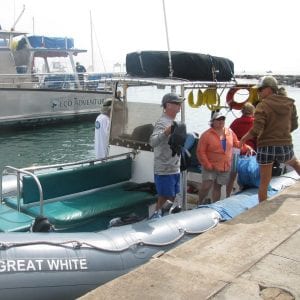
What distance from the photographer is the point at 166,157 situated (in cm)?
482

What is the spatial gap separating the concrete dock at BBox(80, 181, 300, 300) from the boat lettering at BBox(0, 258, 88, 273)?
2.23 feet

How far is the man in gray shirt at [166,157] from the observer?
4668mm

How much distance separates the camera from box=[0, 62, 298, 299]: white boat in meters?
3.38

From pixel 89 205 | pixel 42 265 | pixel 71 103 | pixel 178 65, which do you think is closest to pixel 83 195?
pixel 89 205

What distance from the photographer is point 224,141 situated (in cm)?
546

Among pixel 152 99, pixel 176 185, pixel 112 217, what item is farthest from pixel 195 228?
pixel 152 99

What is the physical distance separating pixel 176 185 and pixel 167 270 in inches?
79.3

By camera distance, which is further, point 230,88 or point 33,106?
point 33,106

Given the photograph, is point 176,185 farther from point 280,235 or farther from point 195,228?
point 280,235

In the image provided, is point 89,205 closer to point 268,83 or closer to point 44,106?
point 268,83

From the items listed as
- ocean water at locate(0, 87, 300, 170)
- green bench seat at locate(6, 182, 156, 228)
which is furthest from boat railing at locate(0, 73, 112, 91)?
green bench seat at locate(6, 182, 156, 228)

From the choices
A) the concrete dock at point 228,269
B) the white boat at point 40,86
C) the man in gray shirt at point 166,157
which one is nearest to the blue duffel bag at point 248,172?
the man in gray shirt at point 166,157

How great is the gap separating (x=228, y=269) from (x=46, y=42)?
21.4m

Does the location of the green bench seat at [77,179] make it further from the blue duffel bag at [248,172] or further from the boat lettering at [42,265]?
the boat lettering at [42,265]
